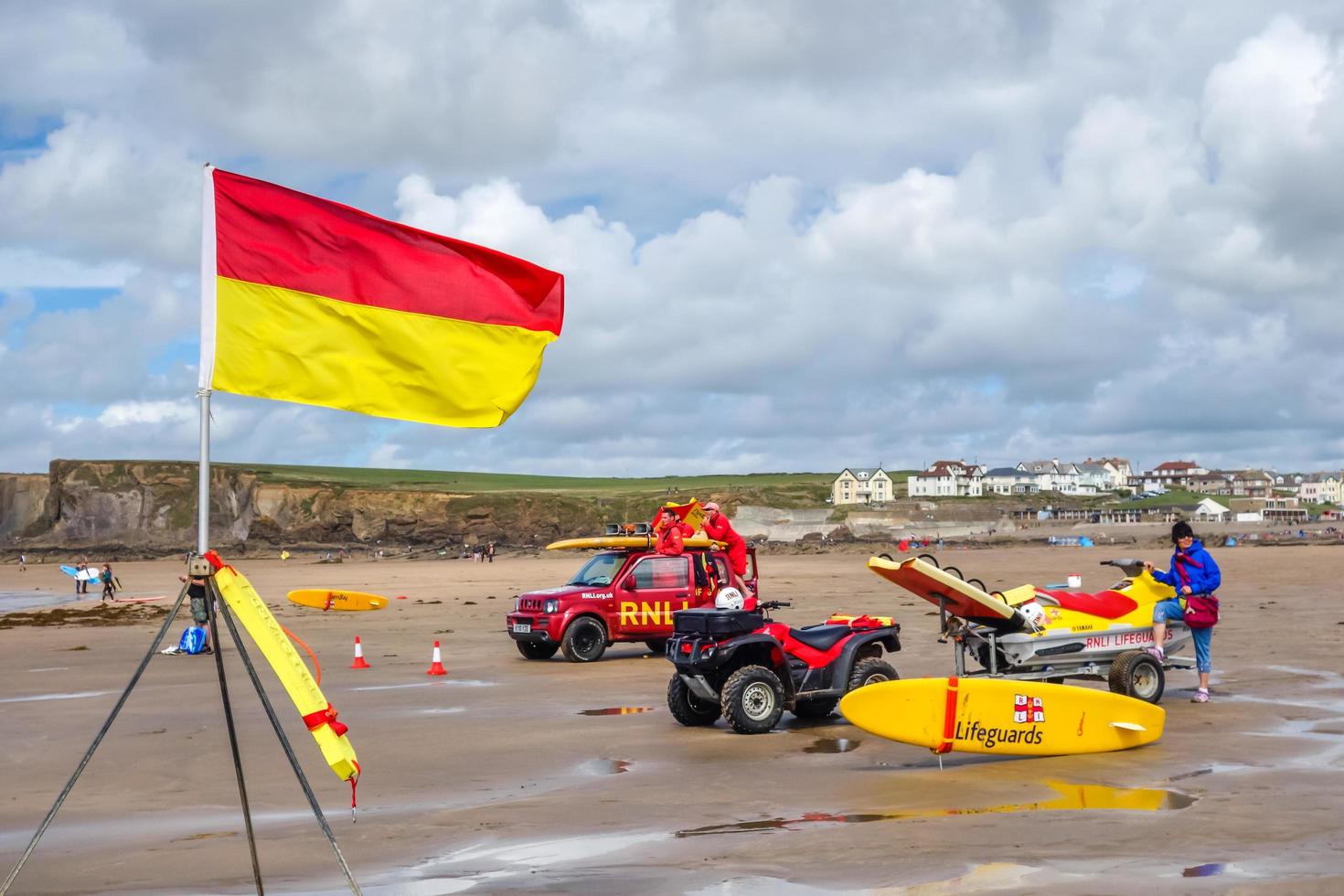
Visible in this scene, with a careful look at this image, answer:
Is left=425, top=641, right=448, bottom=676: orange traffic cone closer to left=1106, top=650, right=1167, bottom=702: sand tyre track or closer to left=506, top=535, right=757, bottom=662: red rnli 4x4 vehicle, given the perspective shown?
left=506, top=535, right=757, bottom=662: red rnli 4x4 vehicle

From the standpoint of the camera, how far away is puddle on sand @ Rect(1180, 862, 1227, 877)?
6758 millimetres

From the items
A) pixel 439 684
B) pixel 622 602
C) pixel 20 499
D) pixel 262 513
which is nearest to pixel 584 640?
pixel 622 602

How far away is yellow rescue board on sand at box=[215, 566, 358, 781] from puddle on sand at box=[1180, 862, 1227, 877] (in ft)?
14.7

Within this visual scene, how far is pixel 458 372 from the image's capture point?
7.66 metres

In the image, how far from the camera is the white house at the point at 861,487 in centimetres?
15488

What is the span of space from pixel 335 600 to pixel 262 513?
84.6m

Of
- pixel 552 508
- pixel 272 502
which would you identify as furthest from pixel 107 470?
pixel 552 508

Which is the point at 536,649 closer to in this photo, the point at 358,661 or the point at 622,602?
the point at 622,602

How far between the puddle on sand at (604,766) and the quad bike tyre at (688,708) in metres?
2.03

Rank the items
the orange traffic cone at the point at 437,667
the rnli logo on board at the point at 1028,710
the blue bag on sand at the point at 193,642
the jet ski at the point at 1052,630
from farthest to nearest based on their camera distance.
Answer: the blue bag on sand at the point at 193,642 → the orange traffic cone at the point at 437,667 → the jet ski at the point at 1052,630 → the rnli logo on board at the point at 1028,710

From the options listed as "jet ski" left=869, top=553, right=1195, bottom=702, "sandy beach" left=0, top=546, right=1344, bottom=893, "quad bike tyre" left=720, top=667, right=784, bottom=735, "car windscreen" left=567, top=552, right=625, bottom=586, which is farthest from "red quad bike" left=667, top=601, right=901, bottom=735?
"car windscreen" left=567, top=552, right=625, bottom=586

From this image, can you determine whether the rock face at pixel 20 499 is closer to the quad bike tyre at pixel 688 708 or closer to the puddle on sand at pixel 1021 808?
the quad bike tyre at pixel 688 708

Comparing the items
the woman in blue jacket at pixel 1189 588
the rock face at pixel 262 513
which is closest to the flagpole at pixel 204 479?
the woman in blue jacket at pixel 1189 588

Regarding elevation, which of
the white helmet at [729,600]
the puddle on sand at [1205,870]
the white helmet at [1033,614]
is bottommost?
the puddle on sand at [1205,870]
